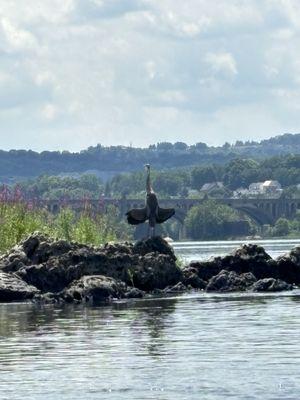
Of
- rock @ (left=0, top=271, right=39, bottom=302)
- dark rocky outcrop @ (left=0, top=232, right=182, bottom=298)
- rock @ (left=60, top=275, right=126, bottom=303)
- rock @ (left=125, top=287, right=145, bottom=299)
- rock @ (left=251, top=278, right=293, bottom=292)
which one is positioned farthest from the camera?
rock @ (left=251, top=278, right=293, bottom=292)

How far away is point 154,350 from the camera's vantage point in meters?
37.1

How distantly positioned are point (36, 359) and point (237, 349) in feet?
13.7

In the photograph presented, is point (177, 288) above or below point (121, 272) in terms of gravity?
below

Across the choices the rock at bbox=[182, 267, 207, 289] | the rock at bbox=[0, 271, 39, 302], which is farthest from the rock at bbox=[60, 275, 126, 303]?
the rock at bbox=[182, 267, 207, 289]

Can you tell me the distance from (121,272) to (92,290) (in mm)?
2553

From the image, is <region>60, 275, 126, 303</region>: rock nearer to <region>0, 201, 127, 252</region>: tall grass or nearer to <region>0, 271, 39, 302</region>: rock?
<region>0, 271, 39, 302</region>: rock

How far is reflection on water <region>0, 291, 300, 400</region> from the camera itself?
31.2 m

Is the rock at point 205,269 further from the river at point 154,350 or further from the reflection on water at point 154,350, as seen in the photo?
the reflection on water at point 154,350

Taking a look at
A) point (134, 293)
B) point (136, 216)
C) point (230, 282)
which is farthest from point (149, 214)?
point (134, 293)

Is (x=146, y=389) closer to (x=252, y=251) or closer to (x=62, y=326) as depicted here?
(x=62, y=326)

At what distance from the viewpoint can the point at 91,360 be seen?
35562 millimetres

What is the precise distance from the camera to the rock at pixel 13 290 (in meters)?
52.9

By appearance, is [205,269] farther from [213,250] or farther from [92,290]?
[213,250]

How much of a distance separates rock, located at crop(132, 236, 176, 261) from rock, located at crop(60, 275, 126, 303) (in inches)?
126
